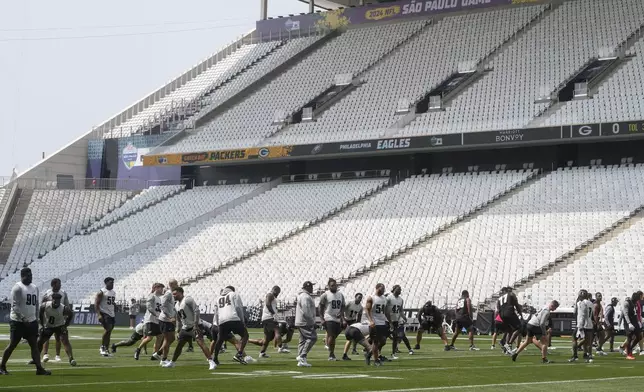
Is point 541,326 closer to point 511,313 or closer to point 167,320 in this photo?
point 511,313

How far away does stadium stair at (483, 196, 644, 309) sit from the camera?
145ft

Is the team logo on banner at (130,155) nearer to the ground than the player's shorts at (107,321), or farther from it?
farther from it

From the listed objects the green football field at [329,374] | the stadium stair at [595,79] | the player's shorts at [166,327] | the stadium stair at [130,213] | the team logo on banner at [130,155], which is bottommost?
the green football field at [329,374]

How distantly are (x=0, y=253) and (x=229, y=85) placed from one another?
18874mm

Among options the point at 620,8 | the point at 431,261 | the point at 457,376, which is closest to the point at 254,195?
the point at 431,261

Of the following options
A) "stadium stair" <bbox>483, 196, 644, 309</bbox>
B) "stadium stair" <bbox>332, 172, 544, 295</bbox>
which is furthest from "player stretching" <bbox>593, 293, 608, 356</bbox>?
"stadium stair" <bbox>332, 172, 544, 295</bbox>

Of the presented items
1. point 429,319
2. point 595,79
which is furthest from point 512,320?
point 595,79

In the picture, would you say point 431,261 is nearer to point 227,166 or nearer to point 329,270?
point 329,270

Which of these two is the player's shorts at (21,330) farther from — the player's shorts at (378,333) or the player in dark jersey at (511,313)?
the player in dark jersey at (511,313)

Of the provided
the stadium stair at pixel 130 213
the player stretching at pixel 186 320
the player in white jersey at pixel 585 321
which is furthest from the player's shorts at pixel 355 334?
the stadium stair at pixel 130 213

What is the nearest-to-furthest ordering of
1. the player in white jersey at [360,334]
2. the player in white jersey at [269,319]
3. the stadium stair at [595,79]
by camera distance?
the player in white jersey at [360,334]
the player in white jersey at [269,319]
the stadium stair at [595,79]

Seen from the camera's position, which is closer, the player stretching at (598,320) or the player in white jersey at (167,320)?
the player in white jersey at (167,320)

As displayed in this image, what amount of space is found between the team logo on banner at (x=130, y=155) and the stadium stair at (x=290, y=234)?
16.8 metres

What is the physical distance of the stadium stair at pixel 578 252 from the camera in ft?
145
